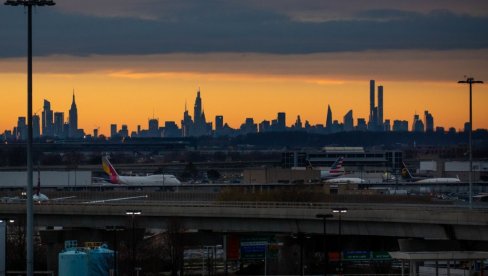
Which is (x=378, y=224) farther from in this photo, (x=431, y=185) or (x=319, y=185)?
(x=431, y=185)

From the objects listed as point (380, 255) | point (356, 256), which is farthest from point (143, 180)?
point (356, 256)

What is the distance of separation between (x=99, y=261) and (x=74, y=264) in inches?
75.3

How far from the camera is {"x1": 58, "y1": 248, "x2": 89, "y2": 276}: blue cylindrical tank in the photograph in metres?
62.4

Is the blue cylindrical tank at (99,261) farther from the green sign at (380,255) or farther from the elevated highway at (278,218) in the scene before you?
the green sign at (380,255)

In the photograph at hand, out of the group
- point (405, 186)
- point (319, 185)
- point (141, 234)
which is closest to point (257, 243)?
point (141, 234)

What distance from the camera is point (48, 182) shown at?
182 meters

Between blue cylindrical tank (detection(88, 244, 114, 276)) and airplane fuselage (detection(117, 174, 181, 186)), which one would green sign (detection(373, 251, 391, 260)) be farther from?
airplane fuselage (detection(117, 174, 181, 186))

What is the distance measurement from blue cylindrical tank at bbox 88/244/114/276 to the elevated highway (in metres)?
18.1

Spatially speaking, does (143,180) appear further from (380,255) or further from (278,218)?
(380,255)

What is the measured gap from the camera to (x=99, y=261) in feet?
211

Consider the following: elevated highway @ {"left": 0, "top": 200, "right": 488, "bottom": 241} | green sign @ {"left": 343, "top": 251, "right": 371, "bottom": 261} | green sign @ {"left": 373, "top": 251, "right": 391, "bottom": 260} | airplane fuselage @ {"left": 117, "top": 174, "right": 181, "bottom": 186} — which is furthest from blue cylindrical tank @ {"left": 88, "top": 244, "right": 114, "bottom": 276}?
airplane fuselage @ {"left": 117, "top": 174, "right": 181, "bottom": 186}

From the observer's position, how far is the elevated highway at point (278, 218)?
74500mm

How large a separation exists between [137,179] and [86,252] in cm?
12171

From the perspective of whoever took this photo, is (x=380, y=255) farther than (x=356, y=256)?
Yes
